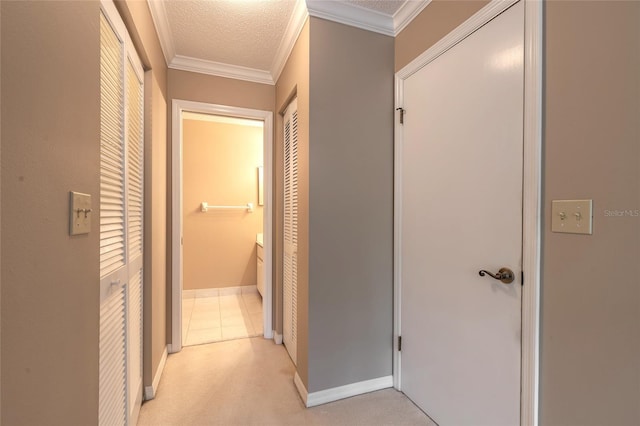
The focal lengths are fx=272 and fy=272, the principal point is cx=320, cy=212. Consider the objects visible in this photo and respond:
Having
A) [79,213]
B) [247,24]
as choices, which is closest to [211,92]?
[247,24]

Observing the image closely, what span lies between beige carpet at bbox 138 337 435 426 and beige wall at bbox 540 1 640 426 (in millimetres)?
897

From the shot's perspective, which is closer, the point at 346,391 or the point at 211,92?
the point at 346,391

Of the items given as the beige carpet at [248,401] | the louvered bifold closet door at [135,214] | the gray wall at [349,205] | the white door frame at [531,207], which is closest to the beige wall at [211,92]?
the beige carpet at [248,401]

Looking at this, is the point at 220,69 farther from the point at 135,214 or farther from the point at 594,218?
the point at 594,218

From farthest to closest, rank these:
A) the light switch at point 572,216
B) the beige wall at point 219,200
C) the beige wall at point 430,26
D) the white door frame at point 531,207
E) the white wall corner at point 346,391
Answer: the beige wall at point 219,200 → the white wall corner at point 346,391 → the beige wall at point 430,26 → the white door frame at point 531,207 → the light switch at point 572,216

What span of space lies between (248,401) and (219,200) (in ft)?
9.04

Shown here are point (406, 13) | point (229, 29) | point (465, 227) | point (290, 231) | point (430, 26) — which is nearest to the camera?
point (465, 227)

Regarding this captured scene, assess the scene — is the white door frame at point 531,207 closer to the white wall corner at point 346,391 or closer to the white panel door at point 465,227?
the white panel door at point 465,227

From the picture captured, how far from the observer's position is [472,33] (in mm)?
1305

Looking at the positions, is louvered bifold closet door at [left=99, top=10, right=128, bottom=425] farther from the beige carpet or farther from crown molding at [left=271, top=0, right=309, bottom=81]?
crown molding at [left=271, top=0, right=309, bottom=81]

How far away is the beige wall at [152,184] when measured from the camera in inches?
62.1

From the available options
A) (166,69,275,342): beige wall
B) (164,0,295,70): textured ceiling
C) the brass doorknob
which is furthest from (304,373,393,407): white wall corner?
(164,0,295,70): textured ceiling

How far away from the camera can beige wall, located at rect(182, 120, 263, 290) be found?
3752mm

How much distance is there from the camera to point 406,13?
1.68m
